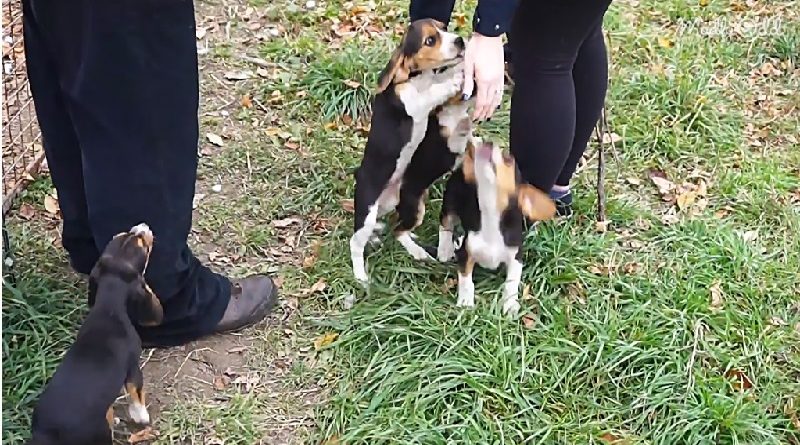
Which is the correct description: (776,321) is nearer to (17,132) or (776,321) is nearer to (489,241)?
(489,241)

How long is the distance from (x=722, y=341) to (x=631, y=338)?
332 millimetres

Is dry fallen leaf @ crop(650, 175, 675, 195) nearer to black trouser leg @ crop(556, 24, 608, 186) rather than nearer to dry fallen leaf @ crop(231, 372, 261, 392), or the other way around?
black trouser leg @ crop(556, 24, 608, 186)

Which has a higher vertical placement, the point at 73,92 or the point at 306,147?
the point at 73,92

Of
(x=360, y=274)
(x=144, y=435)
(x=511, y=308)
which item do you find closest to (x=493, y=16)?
(x=511, y=308)

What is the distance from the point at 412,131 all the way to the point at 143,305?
45.0 inches

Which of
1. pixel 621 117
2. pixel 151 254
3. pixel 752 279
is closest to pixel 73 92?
pixel 151 254

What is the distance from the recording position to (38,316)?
3.27 meters

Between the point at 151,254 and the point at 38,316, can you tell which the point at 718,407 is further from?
the point at 38,316

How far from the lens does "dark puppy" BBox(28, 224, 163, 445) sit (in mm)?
2611

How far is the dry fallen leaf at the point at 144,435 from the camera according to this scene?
300cm

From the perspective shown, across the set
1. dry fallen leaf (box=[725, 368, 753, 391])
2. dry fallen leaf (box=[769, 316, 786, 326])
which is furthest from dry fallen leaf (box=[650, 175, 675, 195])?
dry fallen leaf (box=[725, 368, 753, 391])

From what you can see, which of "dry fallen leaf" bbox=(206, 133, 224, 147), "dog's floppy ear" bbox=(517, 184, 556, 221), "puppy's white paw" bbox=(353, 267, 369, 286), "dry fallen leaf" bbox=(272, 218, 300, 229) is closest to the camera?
"dog's floppy ear" bbox=(517, 184, 556, 221)

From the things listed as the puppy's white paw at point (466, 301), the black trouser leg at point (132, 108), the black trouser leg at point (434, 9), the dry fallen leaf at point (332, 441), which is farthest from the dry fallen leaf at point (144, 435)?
the black trouser leg at point (434, 9)

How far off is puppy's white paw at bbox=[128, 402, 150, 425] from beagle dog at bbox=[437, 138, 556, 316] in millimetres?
1148
